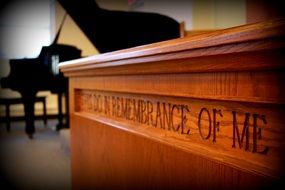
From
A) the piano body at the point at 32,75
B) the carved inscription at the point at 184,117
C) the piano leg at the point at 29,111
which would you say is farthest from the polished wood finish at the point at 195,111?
the piano leg at the point at 29,111

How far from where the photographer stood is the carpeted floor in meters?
2.28

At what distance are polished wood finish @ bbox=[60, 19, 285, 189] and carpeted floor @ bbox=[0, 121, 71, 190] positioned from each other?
4.32 ft

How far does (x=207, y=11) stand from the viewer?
11.3 ft

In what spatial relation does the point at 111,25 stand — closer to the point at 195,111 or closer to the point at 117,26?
the point at 117,26

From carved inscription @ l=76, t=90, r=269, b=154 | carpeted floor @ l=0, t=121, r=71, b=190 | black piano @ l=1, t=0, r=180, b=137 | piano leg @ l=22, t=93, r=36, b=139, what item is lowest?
carpeted floor @ l=0, t=121, r=71, b=190

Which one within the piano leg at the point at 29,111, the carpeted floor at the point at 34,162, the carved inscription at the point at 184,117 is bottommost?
the carpeted floor at the point at 34,162

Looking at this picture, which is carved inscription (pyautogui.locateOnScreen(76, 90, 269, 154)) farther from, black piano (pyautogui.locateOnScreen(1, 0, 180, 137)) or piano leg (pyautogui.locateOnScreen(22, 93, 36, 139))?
piano leg (pyautogui.locateOnScreen(22, 93, 36, 139))

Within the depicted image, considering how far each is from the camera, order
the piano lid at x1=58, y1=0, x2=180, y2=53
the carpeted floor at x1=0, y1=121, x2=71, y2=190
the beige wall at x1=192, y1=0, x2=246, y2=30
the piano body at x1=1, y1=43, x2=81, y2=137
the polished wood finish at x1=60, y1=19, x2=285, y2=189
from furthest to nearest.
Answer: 1. the piano body at x1=1, y1=43, x2=81, y2=137
2. the piano lid at x1=58, y1=0, x2=180, y2=53
3. the beige wall at x1=192, y1=0, x2=246, y2=30
4. the carpeted floor at x1=0, y1=121, x2=71, y2=190
5. the polished wood finish at x1=60, y1=19, x2=285, y2=189

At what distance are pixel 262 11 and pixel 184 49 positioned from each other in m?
1.14

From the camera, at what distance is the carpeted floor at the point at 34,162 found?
2277 millimetres

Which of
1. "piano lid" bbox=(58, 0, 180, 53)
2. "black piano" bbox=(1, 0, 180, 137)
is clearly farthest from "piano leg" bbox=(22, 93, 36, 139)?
"piano lid" bbox=(58, 0, 180, 53)

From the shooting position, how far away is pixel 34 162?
2852 mm

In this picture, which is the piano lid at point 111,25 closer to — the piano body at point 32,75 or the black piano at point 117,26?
the black piano at point 117,26

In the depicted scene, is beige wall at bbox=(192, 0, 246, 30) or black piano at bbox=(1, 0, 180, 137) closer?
beige wall at bbox=(192, 0, 246, 30)
